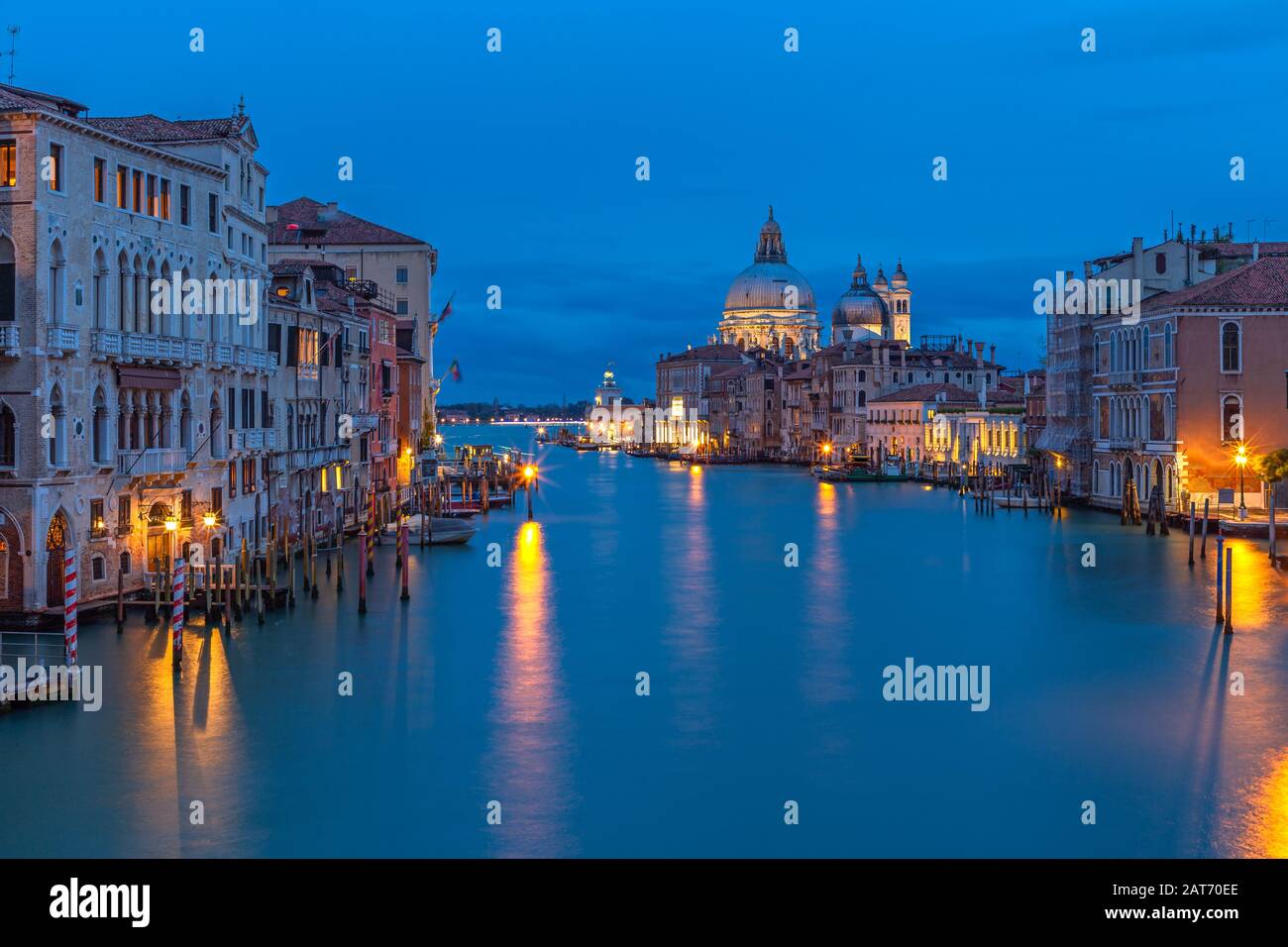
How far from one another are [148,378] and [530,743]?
800cm

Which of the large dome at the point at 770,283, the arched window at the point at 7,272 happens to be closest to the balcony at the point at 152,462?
the arched window at the point at 7,272

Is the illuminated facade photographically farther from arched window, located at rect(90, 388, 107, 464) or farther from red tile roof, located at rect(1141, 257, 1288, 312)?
arched window, located at rect(90, 388, 107, 464)

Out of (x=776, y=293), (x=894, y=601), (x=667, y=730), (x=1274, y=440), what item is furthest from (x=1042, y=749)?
(x=776, y=293)

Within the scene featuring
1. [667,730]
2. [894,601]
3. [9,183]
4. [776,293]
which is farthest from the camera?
[776,293]

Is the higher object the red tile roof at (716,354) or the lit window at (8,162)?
the red tile roof at (716,354)

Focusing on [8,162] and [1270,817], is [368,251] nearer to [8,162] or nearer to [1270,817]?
[8,162]

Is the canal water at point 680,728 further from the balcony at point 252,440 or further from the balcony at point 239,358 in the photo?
the balcony at point 239,358

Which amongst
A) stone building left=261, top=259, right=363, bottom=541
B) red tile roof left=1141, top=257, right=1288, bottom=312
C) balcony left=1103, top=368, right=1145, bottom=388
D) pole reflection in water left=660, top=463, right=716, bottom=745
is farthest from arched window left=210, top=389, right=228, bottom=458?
balcony left=1103, top=368, right=1145, bottom=388

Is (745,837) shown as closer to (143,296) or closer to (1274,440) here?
(143,296)

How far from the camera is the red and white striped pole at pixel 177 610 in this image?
1556cm

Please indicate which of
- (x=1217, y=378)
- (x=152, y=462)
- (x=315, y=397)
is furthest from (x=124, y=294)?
(x=1217, y=378)

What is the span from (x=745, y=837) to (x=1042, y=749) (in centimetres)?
339

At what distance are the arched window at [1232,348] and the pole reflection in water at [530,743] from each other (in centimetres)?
1661
